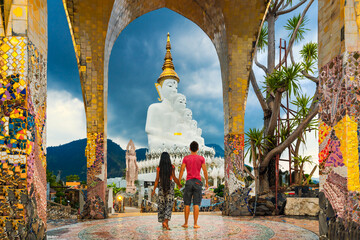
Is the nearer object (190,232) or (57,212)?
(190,232)

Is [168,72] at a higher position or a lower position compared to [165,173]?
higher

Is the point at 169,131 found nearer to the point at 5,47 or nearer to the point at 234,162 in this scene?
the point at 234,162

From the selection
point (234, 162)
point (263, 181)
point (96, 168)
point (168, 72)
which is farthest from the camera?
point (168, 72)

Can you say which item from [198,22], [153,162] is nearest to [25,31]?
[198,22]

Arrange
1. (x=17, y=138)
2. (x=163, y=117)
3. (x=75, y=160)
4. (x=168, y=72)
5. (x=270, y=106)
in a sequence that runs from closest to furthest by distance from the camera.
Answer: (x=17, y=138), (x=270, y=106), (x=163, y=117), (x=168, y=72), (x=75, y=160)

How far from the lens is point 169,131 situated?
24.5 m

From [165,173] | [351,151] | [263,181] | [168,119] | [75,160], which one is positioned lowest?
[75,160]

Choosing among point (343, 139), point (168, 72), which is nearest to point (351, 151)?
point (343, 139)

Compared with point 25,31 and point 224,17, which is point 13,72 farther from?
point 224,17

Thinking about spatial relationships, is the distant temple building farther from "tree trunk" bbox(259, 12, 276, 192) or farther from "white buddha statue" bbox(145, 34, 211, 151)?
"tree trunk" bbox(259, 12, 276, 192)

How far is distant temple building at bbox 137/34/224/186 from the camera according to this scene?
23.8m

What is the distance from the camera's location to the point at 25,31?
10.1 feet

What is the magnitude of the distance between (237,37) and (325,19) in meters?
4.08

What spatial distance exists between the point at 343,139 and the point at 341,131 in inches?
3.3
